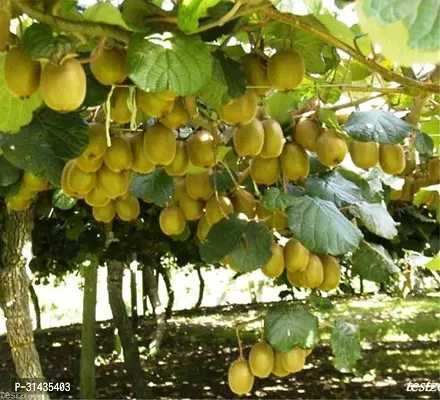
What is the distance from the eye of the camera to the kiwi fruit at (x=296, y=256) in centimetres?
133

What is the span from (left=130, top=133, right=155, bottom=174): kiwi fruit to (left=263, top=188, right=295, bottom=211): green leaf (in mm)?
276

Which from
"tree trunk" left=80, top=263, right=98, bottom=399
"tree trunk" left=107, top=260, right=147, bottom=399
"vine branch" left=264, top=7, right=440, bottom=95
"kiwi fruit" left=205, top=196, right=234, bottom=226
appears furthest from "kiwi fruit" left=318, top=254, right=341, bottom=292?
"tree trunk" left=107, top=260, right=147, bottom=399

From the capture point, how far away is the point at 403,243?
3287mm

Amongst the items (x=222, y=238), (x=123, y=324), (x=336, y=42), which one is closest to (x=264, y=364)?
(x=222, y=238)

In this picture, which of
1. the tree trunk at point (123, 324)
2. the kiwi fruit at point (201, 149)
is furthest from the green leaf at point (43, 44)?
the tree trunk at point (123, 324)

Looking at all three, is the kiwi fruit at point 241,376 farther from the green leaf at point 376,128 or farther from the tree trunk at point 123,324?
the tree trunk at point 123,324

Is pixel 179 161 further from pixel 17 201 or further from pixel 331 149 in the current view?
pixel 17 201

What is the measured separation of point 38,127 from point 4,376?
423 cm

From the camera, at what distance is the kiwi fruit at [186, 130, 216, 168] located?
3.90 ft

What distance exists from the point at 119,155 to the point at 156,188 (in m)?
0.47

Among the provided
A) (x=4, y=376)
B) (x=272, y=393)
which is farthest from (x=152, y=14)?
(x=4, y=376)

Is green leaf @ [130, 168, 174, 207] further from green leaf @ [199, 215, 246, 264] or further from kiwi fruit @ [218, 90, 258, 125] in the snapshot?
kiwi fruit @ [218, 90, 258, 125]

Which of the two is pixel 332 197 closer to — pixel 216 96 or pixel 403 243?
pixel 216 96

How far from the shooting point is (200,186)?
1.40 metres
